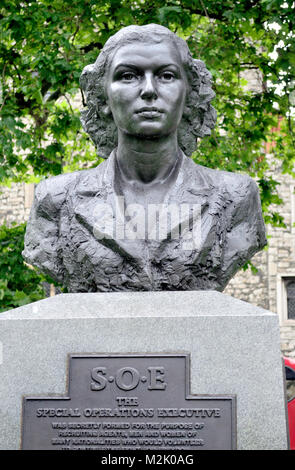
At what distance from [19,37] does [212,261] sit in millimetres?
4699

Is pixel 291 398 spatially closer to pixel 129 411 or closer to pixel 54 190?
pixel 54 190

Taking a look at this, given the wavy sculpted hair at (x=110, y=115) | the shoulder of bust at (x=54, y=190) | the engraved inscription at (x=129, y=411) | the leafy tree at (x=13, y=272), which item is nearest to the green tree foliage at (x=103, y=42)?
the leafy tree at (x=13, y=272)

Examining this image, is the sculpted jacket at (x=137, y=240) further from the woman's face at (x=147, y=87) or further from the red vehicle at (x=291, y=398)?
the red vehicle at (x=291, y=398)

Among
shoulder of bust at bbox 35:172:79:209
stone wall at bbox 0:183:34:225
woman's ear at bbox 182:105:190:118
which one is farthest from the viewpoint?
stone wall at bbox 0:183:34:225

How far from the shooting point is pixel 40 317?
3.46 meters

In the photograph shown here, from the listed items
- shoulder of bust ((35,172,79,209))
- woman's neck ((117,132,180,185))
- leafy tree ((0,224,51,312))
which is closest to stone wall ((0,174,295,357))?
leafy tree ((0,224,51,312))

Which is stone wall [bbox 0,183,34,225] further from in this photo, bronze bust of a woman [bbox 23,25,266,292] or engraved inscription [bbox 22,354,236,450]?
engraved inscription [bbox 22,354,236,450]

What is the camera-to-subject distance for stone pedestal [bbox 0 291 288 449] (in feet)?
10.5

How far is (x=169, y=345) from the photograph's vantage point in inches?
131

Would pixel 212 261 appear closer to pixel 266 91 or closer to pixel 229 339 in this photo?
pixel 229 339

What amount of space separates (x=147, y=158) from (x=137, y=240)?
52 cm

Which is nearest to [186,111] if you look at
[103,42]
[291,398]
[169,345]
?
[169,345]

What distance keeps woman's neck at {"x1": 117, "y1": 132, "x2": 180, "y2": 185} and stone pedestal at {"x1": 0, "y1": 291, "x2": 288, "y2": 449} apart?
2.77ft

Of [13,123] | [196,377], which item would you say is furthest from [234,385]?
[13,123]
